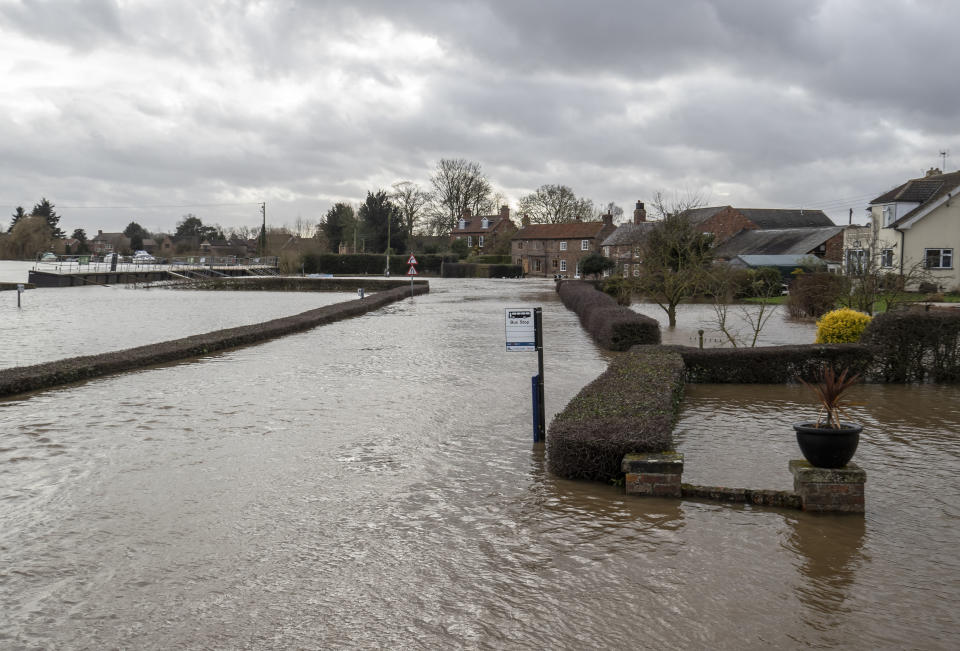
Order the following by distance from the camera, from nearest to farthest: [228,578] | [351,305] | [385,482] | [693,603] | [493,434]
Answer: [693,603], [228,578], [385,482], [493,434], [351,305]

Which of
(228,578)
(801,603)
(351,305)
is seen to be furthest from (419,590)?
(351,305)

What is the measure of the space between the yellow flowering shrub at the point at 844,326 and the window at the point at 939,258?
27820 mm

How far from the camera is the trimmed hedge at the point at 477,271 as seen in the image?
8769 centimetres

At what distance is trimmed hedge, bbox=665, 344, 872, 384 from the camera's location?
14703mm

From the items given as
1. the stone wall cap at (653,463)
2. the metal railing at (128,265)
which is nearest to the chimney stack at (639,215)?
the metal railing at (128,265)

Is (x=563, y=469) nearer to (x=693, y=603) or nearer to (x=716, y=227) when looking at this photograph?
(x=693, y=603)

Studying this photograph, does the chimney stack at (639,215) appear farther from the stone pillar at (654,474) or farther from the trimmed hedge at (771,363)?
the stone pillar at (654,474)

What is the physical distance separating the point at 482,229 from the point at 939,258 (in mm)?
71321

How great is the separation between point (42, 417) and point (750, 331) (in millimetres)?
20885

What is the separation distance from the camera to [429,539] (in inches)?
248

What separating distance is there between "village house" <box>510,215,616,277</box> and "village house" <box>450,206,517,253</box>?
25.6 feet

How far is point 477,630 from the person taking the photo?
4.78 metres

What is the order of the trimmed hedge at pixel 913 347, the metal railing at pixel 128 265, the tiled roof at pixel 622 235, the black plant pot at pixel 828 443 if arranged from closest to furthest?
the black plant pot at pixel 828 443 → the trimmed hedge at pixel 913 347 → the metal railing at pixel 128 265 → the tiled roof at pixel 622 235

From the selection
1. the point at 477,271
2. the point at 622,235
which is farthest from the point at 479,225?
the point at 622,235
